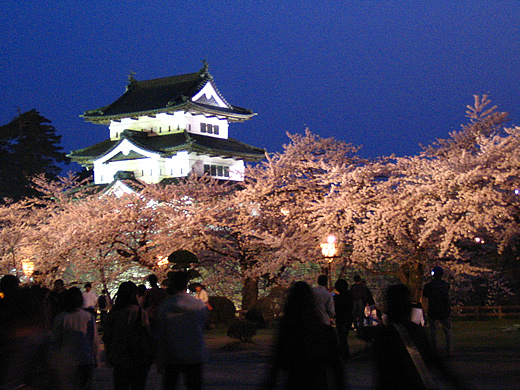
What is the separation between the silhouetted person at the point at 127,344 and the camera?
23.7 feet

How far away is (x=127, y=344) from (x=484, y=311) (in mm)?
24533

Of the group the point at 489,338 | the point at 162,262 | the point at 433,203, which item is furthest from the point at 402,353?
the point at 162,262

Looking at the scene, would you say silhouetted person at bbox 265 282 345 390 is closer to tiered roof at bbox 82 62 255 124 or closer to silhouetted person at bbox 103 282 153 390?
silhouetted person at bbox 103 282 153 390

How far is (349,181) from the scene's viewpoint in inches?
950

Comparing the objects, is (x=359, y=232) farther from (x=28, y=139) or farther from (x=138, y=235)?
(x=28, y=139)

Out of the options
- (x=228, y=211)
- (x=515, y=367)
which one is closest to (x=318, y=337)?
(x=515, y=367)

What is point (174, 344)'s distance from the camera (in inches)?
264

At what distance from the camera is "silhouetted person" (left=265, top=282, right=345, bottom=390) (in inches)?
206

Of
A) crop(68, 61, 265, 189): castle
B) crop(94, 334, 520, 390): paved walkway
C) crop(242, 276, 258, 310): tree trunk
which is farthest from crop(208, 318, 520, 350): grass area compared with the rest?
crop(68, 61, 265, 189): castle

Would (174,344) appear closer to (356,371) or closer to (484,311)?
(356,371)

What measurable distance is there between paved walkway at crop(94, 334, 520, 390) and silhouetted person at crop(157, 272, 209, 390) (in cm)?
343

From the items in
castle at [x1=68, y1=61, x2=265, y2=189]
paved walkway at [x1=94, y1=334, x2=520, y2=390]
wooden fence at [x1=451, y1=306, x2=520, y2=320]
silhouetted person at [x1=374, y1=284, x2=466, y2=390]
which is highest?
castle at [x1=68, y1=61, x2=265, y2=189]

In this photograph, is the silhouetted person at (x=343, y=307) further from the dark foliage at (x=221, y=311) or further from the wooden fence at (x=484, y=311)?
the wooden fence at (x=484, y=311)

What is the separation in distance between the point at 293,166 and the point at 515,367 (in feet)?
55.1
